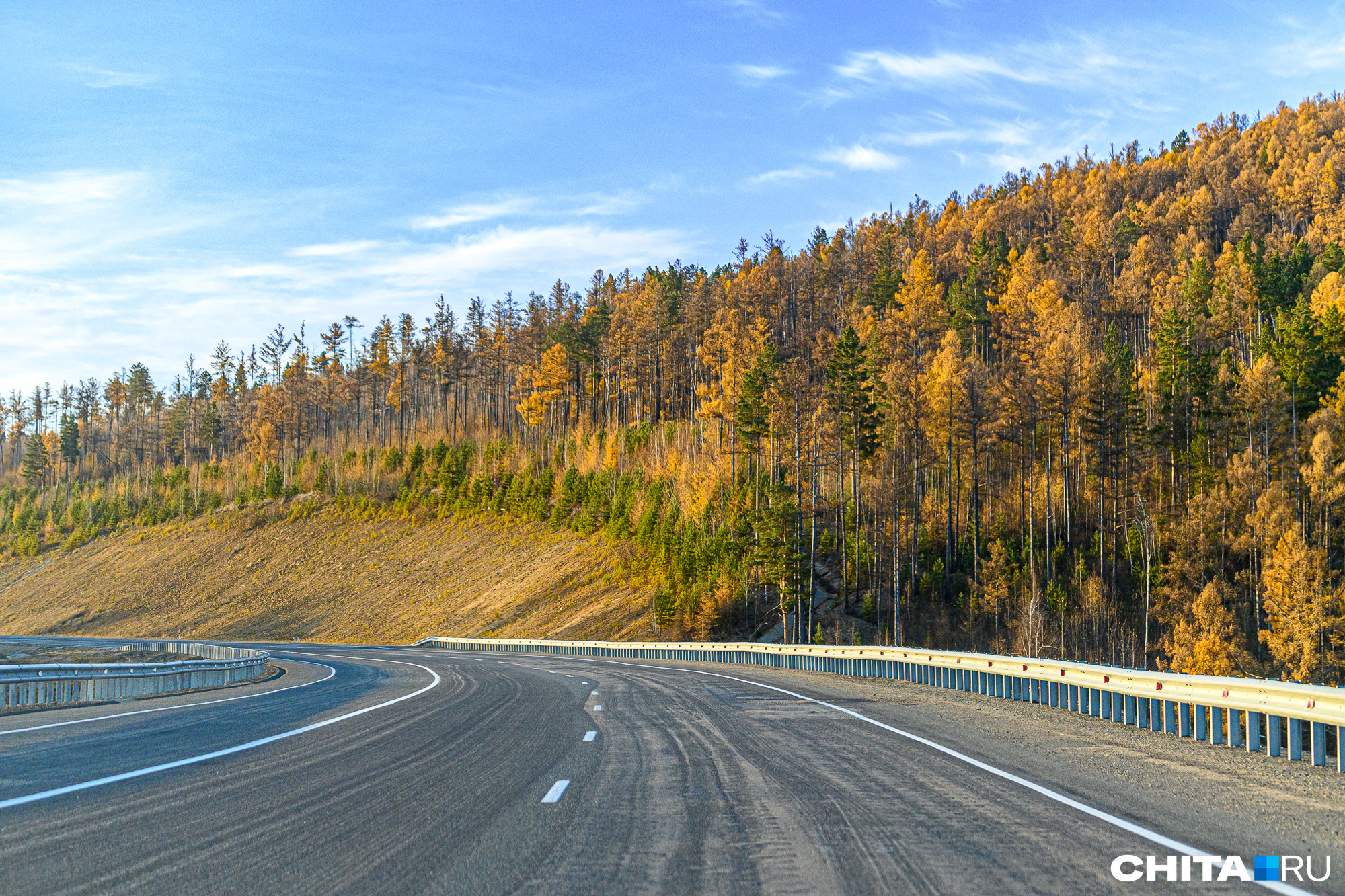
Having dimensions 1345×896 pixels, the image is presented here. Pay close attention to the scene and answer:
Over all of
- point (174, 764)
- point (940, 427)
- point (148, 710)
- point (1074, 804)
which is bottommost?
point (148, 710)

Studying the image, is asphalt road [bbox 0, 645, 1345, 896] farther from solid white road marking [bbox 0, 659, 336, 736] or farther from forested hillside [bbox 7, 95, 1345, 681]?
forested hillside [bbox 7, 95, 1345, 681]

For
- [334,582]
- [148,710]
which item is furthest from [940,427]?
[148,710]

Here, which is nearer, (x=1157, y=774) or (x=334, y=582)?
(x=1157, y=774)

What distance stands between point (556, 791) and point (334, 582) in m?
90.3

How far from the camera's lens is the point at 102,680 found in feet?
79.6

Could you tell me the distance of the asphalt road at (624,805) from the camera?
6055mm

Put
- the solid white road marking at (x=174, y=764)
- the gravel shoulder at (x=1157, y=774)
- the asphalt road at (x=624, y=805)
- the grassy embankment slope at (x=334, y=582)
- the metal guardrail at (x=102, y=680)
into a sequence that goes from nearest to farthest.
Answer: the asphalt road at (x=624, y=805) < the gravel shoulder at (x=1157, y=774) < the solid white road marking at (x=174, y=764) < the metal guardrail at (x=102, y=680) < the grassy embankment slope at (x=334, y=582)

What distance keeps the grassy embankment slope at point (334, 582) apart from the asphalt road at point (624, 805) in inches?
2039

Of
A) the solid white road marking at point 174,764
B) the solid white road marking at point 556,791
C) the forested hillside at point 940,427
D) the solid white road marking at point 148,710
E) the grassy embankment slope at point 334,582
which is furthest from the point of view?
the grassy embankment slope at point 334,582

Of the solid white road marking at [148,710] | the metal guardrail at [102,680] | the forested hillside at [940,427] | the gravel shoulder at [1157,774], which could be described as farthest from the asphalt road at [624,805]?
the forested hillside at [940,427]

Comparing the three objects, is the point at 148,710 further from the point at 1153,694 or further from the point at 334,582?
the point at 334,582

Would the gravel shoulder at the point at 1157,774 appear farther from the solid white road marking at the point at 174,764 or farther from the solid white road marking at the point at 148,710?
the solid white road marking at the point at 148,710

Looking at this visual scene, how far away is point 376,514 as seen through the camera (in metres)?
106

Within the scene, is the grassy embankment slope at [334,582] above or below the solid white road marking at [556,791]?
below
